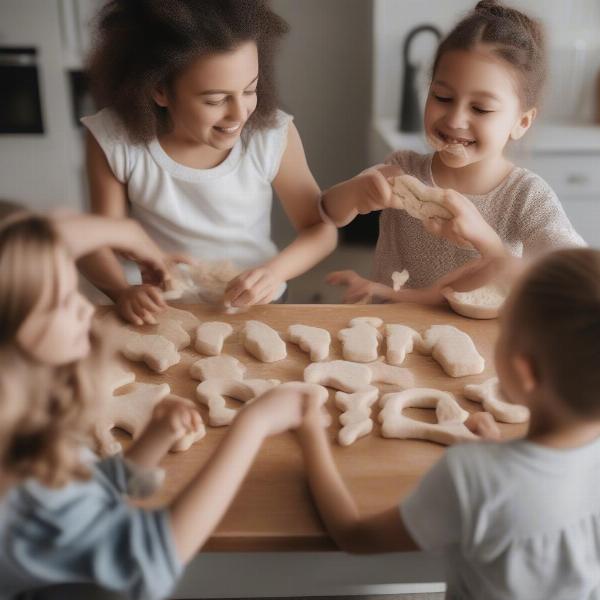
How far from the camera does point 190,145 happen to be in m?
1.34

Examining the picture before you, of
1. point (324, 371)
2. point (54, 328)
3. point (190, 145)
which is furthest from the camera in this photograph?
point (190, 145)

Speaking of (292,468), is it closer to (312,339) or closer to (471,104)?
(312,339)

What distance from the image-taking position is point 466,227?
1080mm

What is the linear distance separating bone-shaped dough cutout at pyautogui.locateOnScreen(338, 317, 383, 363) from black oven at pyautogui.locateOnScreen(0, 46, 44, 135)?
2.23 meters

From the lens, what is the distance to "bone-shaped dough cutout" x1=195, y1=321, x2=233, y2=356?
988mm

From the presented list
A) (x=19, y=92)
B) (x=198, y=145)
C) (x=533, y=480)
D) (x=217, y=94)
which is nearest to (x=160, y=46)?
(x=217, y=94)

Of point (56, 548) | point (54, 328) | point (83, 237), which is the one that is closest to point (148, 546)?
point (56, 548)

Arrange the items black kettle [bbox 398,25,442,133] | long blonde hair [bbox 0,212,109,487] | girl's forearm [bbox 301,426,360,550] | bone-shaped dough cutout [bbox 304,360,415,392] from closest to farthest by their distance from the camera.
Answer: long blonde hair [bbox 0,212,109,487] → girl's forearm [bbox 301,426,360,550] → bone-shaped dough cutout [bbox 304,360,415,392] → black kettle [bbox 398,25,442,133]

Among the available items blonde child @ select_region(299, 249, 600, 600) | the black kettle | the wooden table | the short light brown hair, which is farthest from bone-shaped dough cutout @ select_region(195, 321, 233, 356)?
the black kettle

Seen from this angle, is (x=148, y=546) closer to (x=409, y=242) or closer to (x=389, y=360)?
(x=389, y=360)

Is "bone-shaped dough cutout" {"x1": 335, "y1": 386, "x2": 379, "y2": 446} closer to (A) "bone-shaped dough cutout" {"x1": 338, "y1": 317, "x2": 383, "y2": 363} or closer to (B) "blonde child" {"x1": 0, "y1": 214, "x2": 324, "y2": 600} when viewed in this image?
(A) "bone-shaped dough cutout" {"x1": 338, "y1": 317, "x2": 383, "y2": 363}

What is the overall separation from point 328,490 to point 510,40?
82cm

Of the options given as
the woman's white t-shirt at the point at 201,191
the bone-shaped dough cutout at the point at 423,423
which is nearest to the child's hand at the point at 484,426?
the bone-shaped dough cutout at the point at 423,423

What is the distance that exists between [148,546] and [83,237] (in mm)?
355
